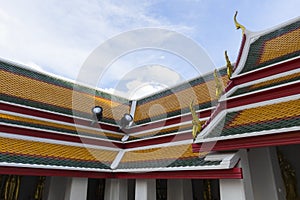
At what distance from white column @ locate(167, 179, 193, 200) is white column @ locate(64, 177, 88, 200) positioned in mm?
2596

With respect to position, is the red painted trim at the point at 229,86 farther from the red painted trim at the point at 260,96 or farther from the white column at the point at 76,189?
the white column at the point at 76,189

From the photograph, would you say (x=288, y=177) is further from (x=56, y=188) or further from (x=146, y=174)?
(x=56, y=188)

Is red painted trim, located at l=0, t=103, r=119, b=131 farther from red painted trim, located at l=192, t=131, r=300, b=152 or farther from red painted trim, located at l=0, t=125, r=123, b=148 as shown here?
red painted trim, located at l=192, t=131, r=300, b=152

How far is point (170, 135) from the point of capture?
711 centimetres

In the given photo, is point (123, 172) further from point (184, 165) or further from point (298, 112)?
point (298, 112)

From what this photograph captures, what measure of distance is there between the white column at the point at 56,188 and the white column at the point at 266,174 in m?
5.25

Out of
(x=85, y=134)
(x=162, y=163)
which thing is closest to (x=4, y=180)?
(x=85, y=134)

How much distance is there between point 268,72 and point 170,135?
3.27 meters

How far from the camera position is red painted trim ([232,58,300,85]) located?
17.5 feet

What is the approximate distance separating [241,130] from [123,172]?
12.6 ft

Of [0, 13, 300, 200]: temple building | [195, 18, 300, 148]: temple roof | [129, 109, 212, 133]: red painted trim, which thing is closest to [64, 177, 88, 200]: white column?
[0, 13, 300, 200]: temple building

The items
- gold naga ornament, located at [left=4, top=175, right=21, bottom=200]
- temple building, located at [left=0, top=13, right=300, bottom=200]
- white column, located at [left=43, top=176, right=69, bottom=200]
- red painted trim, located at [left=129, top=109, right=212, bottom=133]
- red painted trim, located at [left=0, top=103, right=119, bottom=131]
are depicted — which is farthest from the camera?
red painted trim, located at [left=129, top=109, right=212, bottom=133]

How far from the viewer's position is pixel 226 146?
4.29 meters

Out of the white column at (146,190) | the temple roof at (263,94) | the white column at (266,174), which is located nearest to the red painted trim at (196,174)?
the white column at (146,190)
